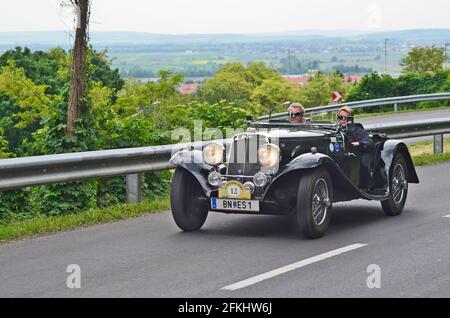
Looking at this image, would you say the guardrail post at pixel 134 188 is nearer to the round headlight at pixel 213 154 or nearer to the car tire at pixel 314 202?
the round headlight at pixel 213 154

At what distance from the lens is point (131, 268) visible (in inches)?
356

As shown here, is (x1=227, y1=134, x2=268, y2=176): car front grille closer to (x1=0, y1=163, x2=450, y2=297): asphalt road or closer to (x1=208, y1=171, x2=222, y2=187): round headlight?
(x1=208, y1=171, x2=222, y2=187): round headlight

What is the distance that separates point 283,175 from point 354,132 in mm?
1934

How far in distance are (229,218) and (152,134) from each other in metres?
4.50

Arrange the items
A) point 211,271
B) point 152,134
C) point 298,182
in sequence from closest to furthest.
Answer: point 211,271 → point 298,182 → point 152,134

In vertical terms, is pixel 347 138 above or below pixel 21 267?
above

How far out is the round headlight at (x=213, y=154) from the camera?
37.0 ft

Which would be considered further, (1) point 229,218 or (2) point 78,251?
(1) point 229,218

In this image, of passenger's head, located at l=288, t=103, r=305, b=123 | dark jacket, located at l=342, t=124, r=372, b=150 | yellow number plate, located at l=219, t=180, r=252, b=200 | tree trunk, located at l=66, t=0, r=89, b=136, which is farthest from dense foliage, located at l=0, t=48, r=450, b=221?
yellow number plate, located at l=219, t=180, r=252, b=200

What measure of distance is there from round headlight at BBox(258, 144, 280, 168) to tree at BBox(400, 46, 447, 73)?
271ft

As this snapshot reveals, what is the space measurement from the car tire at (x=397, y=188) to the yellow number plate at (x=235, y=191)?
2.33 metres

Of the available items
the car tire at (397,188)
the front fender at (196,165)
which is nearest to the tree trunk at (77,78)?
the front fender at (196,165)
